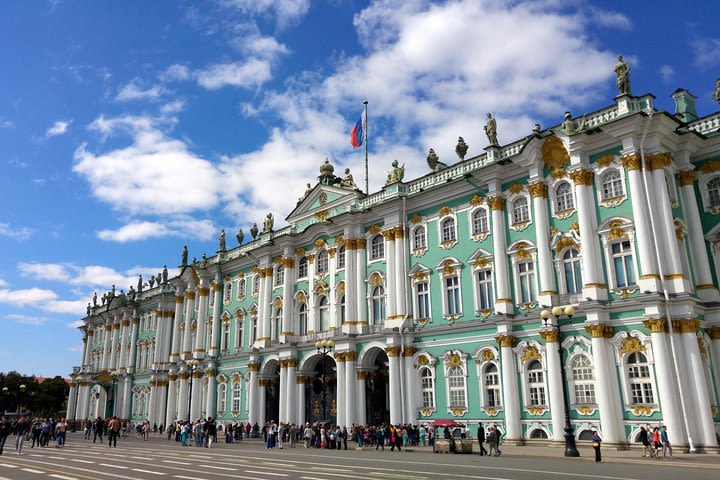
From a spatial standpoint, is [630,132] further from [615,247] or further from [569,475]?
[569,475]

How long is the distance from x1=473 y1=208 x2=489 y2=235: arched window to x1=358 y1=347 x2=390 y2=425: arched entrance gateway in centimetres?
1048

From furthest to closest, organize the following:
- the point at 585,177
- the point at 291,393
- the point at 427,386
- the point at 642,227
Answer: the point at 291,393 → the point at 427,386 → the point at 585,177 → the point at 642,227

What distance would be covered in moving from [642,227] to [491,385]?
38.6 ft

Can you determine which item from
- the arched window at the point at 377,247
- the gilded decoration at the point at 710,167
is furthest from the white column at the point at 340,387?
the gilded decoration at the point at 710,167

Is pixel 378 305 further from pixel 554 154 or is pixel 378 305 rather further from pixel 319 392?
pixel 554 154

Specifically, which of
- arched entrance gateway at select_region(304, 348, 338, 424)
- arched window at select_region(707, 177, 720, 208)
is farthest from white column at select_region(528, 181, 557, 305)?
arched entrance gateway at select_region(304, 348, 338, 424)

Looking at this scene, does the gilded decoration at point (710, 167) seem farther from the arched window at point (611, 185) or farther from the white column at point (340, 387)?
the white column at point (340, 387)

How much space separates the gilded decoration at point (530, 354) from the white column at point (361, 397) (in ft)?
39.1

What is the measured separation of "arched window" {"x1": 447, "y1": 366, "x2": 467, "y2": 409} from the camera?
113 feet

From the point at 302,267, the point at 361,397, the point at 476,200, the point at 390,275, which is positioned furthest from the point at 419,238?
the point at 302,267

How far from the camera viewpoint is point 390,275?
3956 centimetres

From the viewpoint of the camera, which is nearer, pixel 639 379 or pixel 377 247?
pixel 639 379

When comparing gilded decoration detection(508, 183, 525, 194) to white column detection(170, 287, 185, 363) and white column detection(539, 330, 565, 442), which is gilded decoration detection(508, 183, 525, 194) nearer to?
white column detection(539, 330, 565, 442)

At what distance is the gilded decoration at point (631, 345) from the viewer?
91.9 ft
